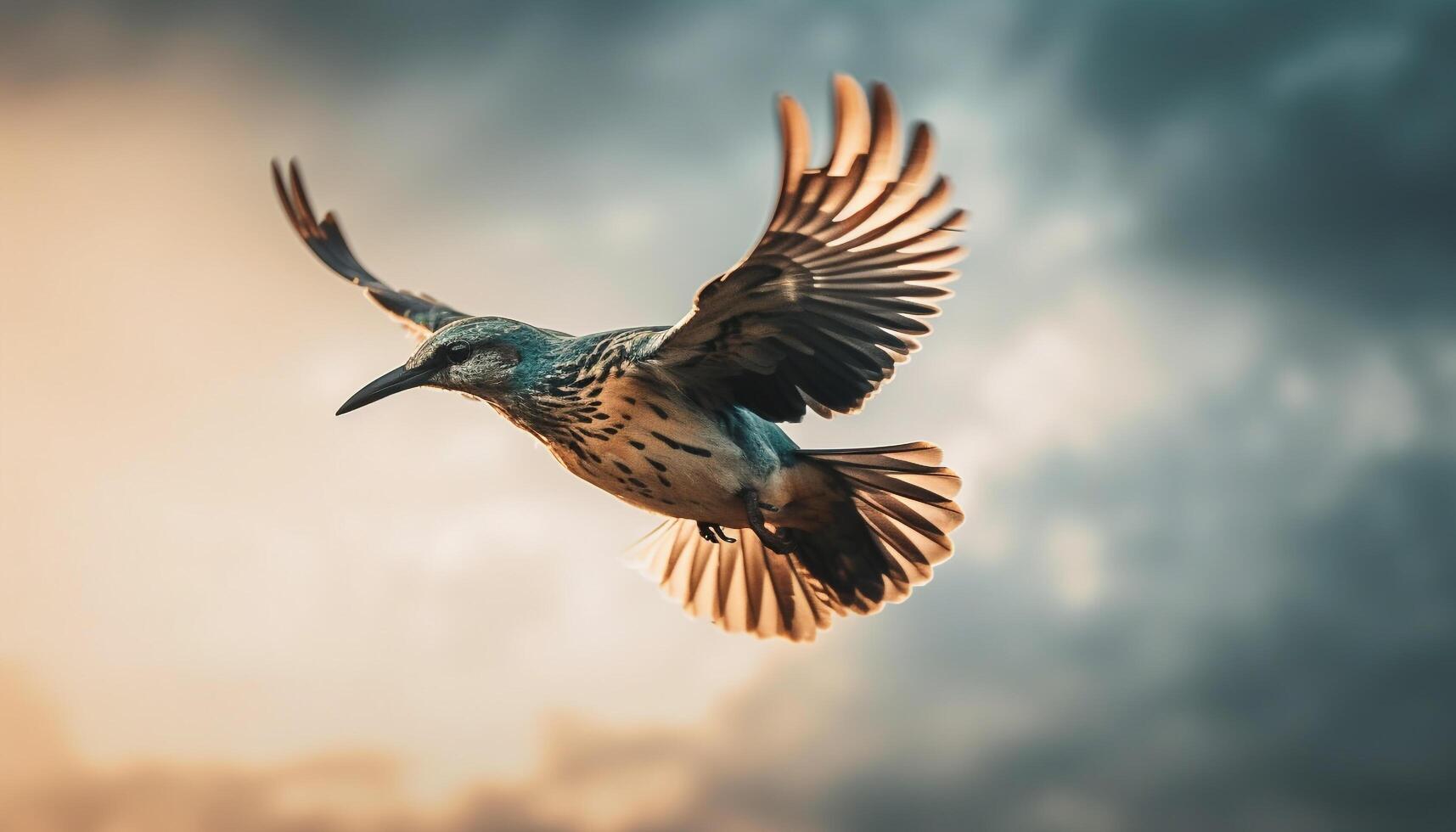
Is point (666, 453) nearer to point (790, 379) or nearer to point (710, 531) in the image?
point (790, 379)

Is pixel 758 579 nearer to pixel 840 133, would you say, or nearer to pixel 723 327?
pixel 723 327

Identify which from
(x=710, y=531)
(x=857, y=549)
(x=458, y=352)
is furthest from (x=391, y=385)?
(x=857, y=549)

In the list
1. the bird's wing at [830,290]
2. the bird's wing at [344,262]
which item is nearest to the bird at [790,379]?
the bird's wing at [830,290]

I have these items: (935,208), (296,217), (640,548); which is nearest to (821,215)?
(935,208)

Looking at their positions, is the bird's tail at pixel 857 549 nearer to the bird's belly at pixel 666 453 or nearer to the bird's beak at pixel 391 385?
the bird's belly at pixel 666 453

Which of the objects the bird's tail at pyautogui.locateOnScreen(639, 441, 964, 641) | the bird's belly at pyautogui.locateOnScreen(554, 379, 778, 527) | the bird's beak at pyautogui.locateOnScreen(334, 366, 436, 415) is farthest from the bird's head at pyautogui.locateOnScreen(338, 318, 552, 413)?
the bird's tail at pyautogui.locateOnScreen(639, 441, 964, 641)

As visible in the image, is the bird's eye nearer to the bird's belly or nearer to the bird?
the bird
